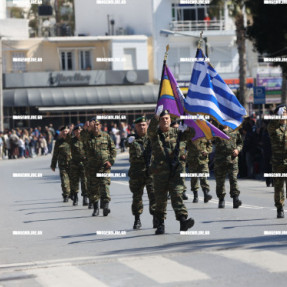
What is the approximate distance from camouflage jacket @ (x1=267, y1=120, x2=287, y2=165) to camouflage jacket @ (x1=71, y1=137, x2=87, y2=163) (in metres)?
6.53

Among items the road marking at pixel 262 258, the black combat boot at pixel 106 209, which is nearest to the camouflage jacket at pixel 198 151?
the black combat boot at pixel 106 209

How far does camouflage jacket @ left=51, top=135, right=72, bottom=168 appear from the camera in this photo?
2189 cm

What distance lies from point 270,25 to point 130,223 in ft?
58.0

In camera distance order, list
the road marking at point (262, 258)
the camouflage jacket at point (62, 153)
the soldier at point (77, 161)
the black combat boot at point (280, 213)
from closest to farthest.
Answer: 1. the road marking at point (262, 258)
2. the black combat boot at point (280, 213)
3. the soldier at point (77, 161)
4. the camouflage jacket at point (62, 153)

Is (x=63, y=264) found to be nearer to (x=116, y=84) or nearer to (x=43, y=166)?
(x=43, y=166)

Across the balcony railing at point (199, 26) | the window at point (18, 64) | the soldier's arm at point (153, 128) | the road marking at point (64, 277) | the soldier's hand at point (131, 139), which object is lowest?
the road marking at point (64, 277)

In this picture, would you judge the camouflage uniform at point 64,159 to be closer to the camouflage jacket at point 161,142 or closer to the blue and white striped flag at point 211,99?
the blue and white striped flag at point 211,99

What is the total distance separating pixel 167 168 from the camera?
13.3m

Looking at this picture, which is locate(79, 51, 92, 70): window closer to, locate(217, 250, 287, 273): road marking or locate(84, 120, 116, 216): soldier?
locate(84, 120, 116, 216): soldier

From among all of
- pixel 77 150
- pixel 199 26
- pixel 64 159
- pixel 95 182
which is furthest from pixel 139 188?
pixel 199 26

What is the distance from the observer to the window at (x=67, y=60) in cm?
6762

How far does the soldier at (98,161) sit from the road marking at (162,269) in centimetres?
620

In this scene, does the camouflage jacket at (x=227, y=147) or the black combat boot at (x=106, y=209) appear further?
the camouflage jacket at (x=227, y=147)

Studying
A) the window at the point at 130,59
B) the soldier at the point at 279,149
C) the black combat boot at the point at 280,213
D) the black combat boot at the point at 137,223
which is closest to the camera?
the black combat boot at the point at 137,223
